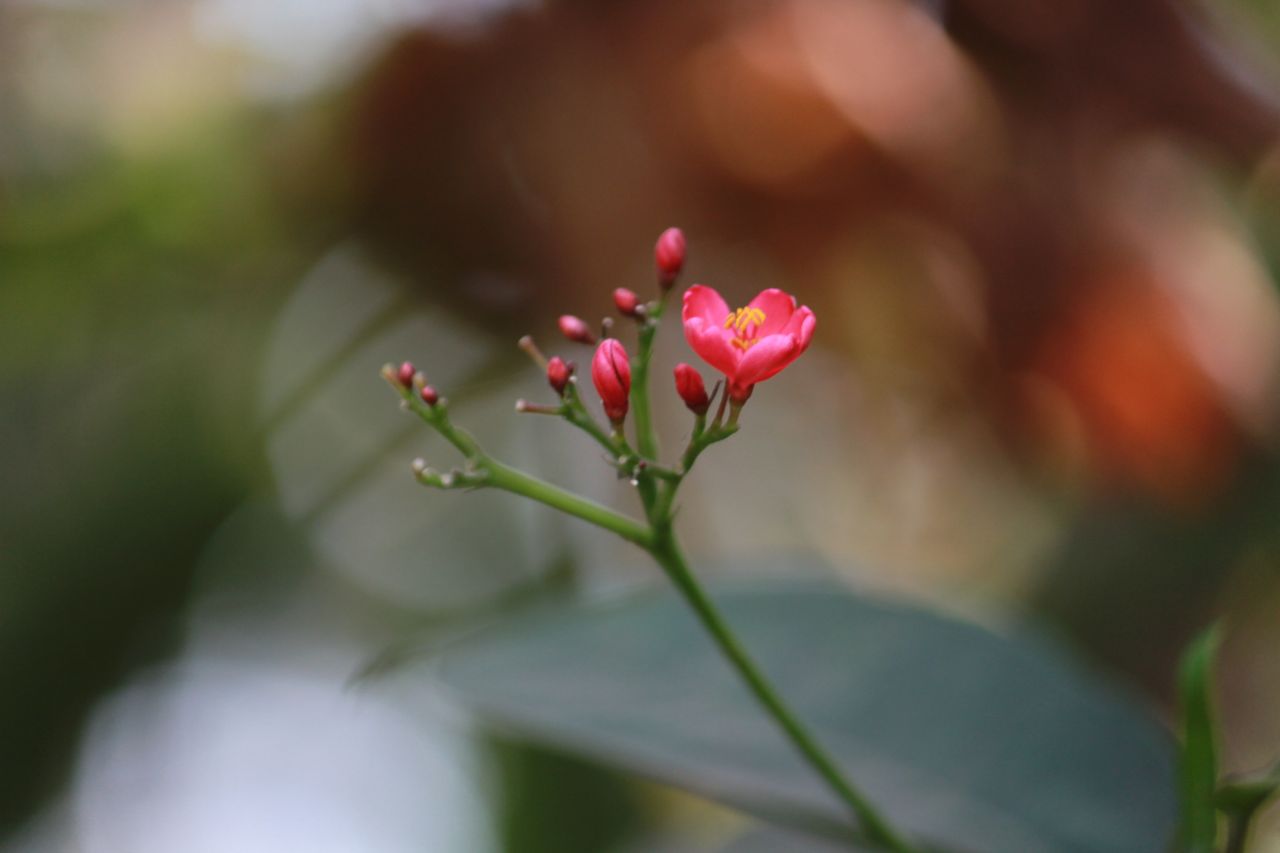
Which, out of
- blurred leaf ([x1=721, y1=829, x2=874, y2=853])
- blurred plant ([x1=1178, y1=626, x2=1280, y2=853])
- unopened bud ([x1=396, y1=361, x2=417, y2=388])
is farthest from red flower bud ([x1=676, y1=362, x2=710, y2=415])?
blurred leaf ([x1=721, y1=829, x2=874, y2=853])

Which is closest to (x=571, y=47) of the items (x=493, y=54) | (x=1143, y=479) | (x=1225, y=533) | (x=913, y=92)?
(x=493, y=54)

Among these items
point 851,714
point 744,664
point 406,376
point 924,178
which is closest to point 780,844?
point 851,714

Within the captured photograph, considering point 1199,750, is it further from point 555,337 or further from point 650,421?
point 555,337

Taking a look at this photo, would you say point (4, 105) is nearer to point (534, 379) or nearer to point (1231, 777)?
point (534, 379)

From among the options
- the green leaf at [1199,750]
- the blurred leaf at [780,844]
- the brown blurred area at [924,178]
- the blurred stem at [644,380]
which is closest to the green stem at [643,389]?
the blurred stem at [644,380]

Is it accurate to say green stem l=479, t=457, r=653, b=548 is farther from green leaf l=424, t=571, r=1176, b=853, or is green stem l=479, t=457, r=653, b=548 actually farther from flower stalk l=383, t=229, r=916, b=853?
green leaf l=424, t=571, r=1176, b=853

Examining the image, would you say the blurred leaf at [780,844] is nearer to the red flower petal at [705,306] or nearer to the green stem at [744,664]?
the green stem at [744,664]
